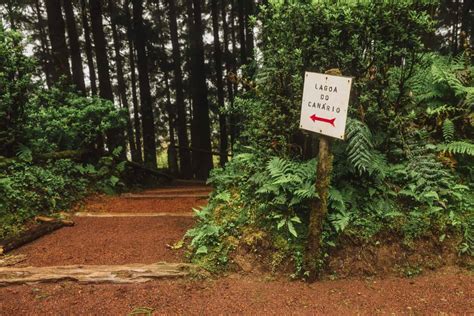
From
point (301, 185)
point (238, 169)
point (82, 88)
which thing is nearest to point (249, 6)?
point (82, 88)

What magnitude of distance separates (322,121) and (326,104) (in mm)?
194

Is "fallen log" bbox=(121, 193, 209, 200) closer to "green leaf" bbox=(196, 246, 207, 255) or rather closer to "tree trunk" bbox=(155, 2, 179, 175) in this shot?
"green leaf" bbox=(196, 246, 207, 255)

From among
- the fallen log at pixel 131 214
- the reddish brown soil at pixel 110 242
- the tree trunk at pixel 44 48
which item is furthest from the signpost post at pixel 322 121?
the tree trunk at pixel 44 48

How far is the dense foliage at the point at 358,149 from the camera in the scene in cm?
446

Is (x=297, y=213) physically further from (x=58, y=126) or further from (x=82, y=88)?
(x=82, y=88)

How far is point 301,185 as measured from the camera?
453 centimetres

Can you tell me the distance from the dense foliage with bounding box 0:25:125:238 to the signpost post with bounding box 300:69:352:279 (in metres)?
4.88

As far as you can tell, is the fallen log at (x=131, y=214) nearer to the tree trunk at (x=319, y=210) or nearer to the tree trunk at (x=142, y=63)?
the tree trunk at (x=319, y=210)

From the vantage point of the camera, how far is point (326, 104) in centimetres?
389

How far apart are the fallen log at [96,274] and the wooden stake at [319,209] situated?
59.3 inches

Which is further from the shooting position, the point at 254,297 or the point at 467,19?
the point at 467,19

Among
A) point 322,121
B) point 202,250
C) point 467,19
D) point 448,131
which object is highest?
point 467,19

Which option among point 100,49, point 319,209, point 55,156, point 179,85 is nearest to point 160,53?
point 179,85

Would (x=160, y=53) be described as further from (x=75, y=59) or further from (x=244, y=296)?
(x=244, y=296)
